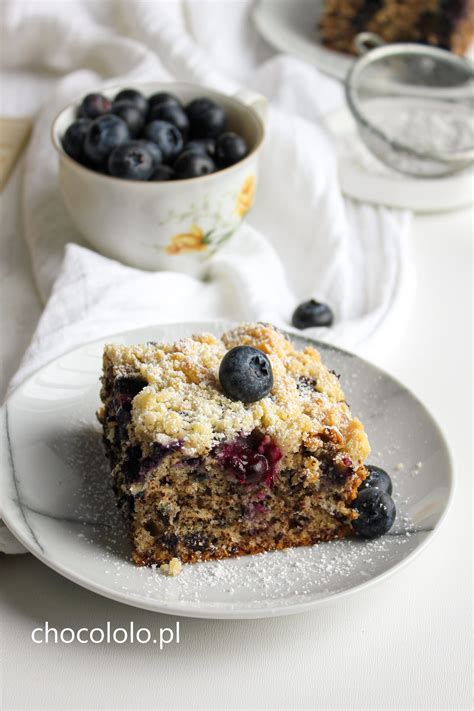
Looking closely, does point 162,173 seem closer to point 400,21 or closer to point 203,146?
point 203,146

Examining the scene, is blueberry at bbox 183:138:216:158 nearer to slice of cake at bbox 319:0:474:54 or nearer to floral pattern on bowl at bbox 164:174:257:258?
floral pattern on bowl at bbox 164:174:257:258

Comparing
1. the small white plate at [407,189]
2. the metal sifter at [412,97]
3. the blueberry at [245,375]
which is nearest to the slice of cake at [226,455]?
the blueberry at [245,375]

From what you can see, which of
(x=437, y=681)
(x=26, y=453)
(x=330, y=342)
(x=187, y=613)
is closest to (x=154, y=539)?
(x=187, y=613)

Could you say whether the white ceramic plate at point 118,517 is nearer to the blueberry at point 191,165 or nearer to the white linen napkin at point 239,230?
the white linen napkin at point 239,230

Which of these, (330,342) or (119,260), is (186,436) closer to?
(330,342)

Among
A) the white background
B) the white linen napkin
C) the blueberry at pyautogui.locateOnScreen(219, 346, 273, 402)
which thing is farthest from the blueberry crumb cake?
the white linen napkin

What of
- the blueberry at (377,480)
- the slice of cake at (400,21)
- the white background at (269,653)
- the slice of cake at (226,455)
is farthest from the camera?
the slice of cake at (400,21)
